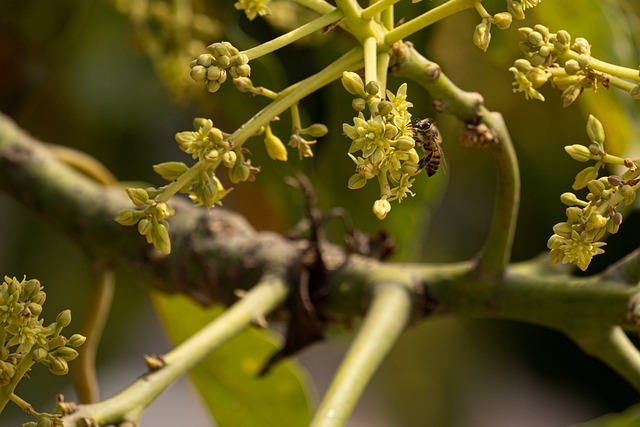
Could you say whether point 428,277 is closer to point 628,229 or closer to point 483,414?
point 628,229

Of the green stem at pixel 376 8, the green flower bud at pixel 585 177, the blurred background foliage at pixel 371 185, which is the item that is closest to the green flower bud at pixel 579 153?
the green flower bud at pixel 585 177

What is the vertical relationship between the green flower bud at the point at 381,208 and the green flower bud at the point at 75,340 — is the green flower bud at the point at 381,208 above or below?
above

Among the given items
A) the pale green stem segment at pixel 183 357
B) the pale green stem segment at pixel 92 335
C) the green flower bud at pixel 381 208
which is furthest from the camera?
the pale green stem segment at pixel 92 335

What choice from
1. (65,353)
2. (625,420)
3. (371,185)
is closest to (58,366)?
(65,353)

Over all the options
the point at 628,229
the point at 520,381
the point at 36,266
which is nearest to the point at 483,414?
the point at 520,381

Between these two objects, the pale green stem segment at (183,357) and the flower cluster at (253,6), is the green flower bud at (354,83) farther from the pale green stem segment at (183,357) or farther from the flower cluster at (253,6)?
the pale green stem segment at (183,357)

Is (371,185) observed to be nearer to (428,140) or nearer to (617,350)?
(617,350)
